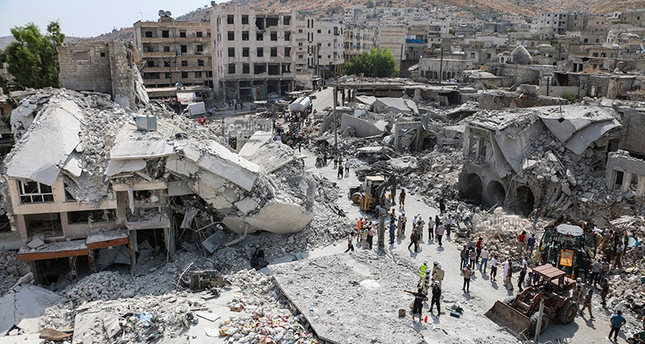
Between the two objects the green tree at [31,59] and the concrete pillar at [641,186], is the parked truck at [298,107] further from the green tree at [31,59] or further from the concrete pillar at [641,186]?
the concrete pillar at [641,186]


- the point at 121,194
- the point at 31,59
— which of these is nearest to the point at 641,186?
the point at 121,194

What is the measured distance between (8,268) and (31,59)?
2129 centimetres

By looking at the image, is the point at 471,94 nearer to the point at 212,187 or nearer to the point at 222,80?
the point at 222,80

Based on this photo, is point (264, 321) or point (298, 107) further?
point (298, 107)

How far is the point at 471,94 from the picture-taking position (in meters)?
42.7

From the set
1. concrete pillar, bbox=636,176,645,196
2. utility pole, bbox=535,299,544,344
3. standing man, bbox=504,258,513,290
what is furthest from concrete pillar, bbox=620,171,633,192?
utility pole, bbox=535,299,544,344

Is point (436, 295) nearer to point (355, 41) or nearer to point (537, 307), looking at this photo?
point (537, 307)

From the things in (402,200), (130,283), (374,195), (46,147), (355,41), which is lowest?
(130,283)

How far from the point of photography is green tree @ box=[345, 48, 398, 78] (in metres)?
73.2

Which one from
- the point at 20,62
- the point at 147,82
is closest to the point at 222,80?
the point at 147,82

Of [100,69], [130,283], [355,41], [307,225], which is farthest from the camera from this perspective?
[355,41]

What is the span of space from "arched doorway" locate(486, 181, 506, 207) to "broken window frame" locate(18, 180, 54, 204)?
18.7 meters

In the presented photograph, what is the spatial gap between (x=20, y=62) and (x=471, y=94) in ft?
111

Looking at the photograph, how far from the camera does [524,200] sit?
23297 mm
